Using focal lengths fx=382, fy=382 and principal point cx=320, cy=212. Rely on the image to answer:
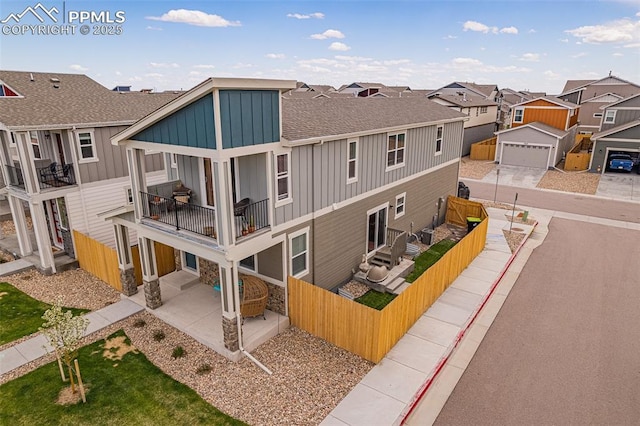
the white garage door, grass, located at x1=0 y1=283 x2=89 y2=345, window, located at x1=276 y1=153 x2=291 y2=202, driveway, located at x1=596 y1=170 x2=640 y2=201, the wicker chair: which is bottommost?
grass, located at x1=0 y1=283 x2=89 y2=345

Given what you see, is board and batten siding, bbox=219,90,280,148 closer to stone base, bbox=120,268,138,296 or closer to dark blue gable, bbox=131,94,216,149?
dark blue gable, bbox=131,94,216,149

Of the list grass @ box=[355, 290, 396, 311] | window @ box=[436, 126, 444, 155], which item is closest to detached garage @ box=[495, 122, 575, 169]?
window @ box=[436, 126, 444, 155]

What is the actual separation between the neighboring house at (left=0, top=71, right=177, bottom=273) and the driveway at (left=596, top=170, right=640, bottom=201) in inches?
1202

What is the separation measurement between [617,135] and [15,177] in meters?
42.2

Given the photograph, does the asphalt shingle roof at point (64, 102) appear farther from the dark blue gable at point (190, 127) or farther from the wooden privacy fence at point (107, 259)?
the wooden privacy fence at point (107, 259)

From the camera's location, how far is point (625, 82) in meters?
49.9

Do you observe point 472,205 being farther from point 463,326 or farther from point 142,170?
point 142,170

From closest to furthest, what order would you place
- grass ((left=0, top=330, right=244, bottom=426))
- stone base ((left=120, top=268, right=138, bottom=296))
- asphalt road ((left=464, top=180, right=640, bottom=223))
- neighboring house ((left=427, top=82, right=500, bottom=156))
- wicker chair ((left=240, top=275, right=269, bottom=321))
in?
grass ((left=0, top=330, right=244, bottom=426)), wicker chair ((left=240, top=275, right=269, bottom=321)), stone base ((left=120, top=268, right=138, bottom=296)), asphalt road ((left=464, top=180, right=640, bottom=223)), neighboring house ((left=427, top=82, right=500, bottom=156))

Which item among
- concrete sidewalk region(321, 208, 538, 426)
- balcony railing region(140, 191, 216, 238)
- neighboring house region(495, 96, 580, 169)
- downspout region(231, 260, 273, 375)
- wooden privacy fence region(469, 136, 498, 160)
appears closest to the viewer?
concrete sidewalk region(321, 208, 538, 426)

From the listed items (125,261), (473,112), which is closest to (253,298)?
(125,261)

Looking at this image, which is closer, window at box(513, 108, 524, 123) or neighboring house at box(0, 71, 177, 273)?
neighboring house at box(0, 71, 177, 273)

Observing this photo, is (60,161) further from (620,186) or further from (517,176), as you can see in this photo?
(620,186)

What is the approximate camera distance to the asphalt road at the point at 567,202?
79.4 feet

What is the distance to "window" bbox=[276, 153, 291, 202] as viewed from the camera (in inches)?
432
